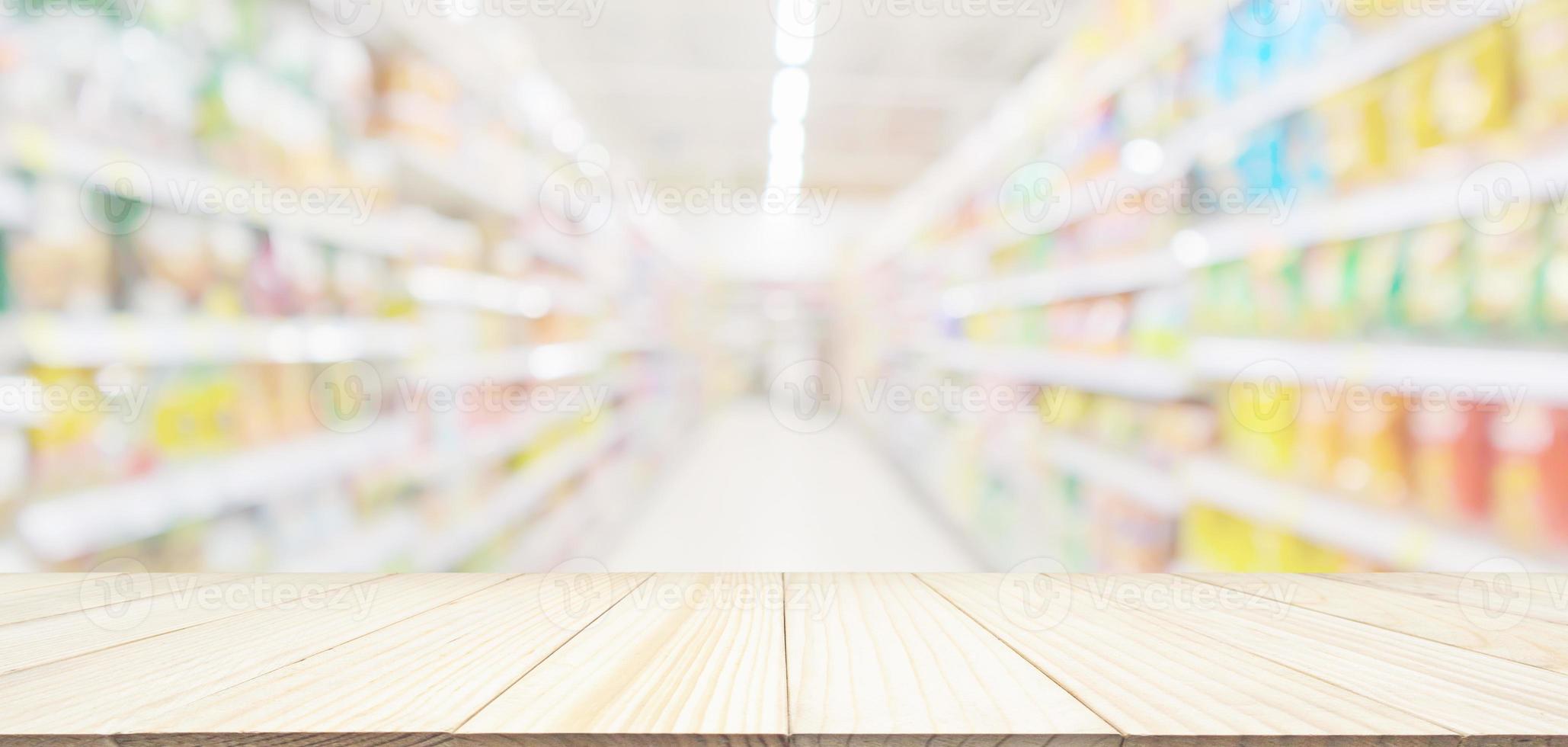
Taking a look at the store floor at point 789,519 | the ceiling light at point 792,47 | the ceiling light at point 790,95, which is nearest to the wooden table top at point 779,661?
the store floor at point 789,519

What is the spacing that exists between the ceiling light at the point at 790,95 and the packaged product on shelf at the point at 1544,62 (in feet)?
13.6

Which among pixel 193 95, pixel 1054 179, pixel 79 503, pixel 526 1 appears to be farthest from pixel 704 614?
pixel 1054 179

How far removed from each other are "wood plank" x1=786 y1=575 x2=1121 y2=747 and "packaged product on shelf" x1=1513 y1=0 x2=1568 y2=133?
43.9 inches

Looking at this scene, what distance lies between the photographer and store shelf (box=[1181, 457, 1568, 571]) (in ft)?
3.71

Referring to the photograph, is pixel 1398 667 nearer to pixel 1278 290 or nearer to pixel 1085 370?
pixel 1278 290

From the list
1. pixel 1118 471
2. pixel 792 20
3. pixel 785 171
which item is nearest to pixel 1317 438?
pixel 1118 471

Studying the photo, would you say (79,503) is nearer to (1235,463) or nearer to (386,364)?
(386,364)

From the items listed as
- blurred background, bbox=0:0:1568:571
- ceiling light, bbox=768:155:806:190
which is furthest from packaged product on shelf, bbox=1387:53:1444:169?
ceiling light, bbox=768:155:806:190

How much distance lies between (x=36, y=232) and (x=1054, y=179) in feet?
9.21

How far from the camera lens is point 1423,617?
621 mm

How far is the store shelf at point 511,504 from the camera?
7.09ft

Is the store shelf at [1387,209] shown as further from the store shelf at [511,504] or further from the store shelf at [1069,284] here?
the store shelf at [511,504]

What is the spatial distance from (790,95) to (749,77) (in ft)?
1.45

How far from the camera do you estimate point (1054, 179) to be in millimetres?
2928
